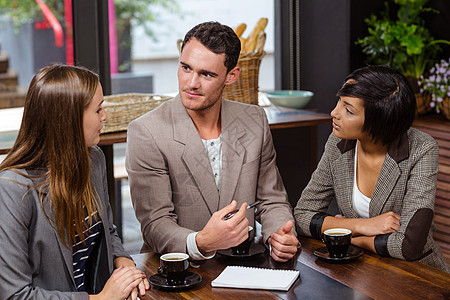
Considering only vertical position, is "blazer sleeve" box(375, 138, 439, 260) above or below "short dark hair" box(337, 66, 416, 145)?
below

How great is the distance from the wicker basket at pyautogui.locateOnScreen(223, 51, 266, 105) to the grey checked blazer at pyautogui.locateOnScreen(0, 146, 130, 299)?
5.57 feet

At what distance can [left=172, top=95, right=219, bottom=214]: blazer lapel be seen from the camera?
2396mm

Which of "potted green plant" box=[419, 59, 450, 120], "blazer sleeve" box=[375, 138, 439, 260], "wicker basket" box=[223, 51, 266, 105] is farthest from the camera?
"potted green plant" box=[419, 59, 450, 120]

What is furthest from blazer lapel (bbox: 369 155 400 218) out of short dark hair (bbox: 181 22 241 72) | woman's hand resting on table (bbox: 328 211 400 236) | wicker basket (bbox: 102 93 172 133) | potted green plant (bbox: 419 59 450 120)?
potted green plant (bbox: 419 59 450 120)

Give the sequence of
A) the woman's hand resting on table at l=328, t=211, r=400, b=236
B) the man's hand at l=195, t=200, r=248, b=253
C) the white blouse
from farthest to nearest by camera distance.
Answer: the white blouse, the woman's hand resting on table at l=328, t=211, r=400, b=236, the man's hand at l=195, t=200, r=248, b=253

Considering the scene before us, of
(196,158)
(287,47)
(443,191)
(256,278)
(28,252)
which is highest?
(287,47)

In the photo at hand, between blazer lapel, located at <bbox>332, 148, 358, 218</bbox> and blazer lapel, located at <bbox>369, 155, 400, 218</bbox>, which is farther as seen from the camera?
blazer lapel, located at <bbox>332, 148, 358, 218</bbox>

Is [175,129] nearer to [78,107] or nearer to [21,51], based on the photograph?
[78,107]

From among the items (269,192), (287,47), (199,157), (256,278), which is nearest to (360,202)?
(269,192)

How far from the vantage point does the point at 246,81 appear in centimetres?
336

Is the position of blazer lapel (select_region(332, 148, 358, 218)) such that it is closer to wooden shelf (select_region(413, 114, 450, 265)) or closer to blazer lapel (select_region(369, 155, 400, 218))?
blazer lapel (select_region(369, 155, 400, 218))

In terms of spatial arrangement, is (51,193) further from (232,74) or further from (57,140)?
(232,74)

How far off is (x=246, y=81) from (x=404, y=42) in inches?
45.1

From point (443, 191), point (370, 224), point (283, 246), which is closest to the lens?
point (283, 246)
